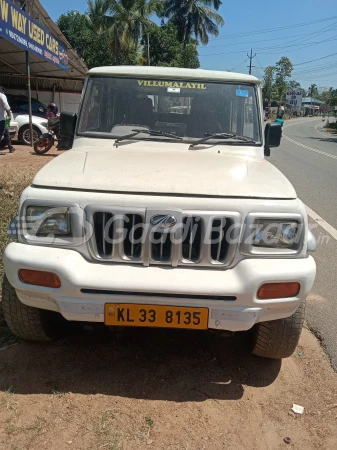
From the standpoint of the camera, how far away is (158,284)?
253 cm

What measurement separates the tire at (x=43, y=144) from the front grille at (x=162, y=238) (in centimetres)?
980

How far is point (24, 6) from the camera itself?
496 inches

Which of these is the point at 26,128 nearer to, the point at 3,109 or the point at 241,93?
the point at 3,109

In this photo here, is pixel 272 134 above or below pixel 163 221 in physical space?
above

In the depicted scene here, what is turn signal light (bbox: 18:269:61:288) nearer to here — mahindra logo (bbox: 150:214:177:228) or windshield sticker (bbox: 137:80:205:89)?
mahindra logo (bbox: 150:214:177:228)

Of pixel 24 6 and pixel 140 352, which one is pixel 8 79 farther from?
pixel 140 352

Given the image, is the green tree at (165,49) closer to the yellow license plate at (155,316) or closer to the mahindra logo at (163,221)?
the mahindra logo at (163,221)

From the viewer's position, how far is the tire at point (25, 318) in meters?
2.97

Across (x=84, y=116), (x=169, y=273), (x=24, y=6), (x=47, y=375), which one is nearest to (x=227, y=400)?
(x=169, y=273)

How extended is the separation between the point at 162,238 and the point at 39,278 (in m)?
0.77

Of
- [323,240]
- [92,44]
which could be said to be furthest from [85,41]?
[323,240]

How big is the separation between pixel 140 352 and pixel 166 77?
8.17 feet

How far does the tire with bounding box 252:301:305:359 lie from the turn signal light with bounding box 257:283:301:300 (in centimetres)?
30

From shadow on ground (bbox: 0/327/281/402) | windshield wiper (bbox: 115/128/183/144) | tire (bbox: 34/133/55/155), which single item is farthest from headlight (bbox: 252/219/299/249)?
tire (bbox: 34/133/55/155)
